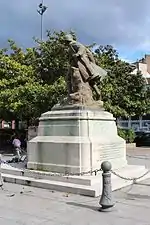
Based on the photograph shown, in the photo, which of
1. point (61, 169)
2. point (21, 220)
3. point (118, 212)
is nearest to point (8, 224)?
point (21, 220)

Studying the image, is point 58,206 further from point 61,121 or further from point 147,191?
point 61,121

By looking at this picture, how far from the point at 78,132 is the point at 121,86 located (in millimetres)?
17439

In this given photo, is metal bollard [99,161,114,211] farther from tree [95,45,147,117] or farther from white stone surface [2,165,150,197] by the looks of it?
tree [95,45,147,117]

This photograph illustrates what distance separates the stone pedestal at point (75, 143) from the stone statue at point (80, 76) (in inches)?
18.9

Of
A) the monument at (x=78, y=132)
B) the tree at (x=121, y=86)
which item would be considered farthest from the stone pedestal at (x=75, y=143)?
the tree at (x=121, y=86)

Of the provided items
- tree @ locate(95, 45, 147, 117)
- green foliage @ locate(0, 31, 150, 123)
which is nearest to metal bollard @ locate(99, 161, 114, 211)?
green foliage @ locate(0, 31, 150, 123)

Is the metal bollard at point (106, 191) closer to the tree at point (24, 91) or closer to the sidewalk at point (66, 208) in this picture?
the sidewalk at point (66, 208)

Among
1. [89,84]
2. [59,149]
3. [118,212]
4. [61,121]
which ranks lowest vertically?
[118,212]

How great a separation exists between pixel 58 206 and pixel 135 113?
22094mm

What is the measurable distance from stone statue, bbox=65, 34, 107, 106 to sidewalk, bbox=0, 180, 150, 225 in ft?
10.7

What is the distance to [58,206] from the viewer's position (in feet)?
27.4

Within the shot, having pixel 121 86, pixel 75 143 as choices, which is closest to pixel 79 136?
pixel 75 143

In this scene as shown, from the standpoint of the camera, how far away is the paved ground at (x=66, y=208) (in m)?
7.14

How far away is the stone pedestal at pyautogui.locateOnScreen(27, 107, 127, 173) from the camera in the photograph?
1081cm
